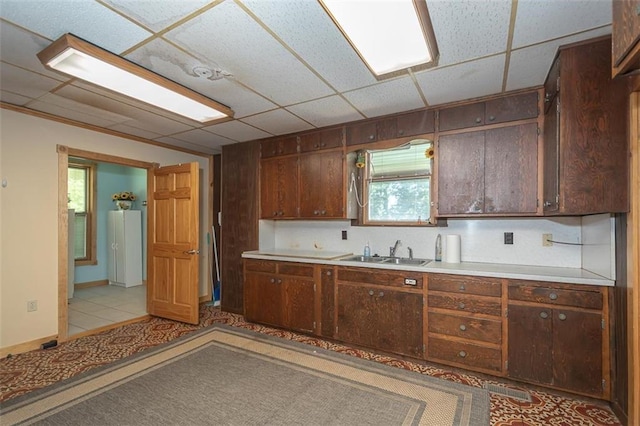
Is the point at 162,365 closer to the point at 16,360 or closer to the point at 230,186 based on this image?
the point at 16,360

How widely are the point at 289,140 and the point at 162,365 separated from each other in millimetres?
2868

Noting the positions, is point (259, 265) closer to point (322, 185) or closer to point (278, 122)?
point (322, 185)

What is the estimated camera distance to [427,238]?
3334 millimetres

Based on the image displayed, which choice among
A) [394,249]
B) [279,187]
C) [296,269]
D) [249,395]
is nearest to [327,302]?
[296,269]

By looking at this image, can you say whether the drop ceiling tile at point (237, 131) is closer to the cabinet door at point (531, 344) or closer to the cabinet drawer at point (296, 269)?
the cabinet drawer at point (296, 269)

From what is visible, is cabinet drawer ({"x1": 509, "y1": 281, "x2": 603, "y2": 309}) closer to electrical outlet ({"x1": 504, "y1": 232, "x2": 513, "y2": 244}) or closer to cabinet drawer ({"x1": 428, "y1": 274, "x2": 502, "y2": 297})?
cabinet drawer ({"x1": 428, "y1": 274, "x2": 502, "y2": 297})

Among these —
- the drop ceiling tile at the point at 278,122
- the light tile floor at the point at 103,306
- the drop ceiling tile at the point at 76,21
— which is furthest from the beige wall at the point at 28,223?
the drop ceiling tile at the point at 278,122

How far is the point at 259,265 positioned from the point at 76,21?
283cm

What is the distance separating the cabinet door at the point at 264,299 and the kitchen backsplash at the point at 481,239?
589 mm

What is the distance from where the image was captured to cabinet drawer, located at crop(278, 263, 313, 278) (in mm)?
3422

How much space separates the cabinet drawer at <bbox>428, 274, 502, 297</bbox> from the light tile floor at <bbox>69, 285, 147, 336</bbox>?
3.93m

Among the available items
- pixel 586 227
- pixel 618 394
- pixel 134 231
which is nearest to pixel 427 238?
pixel 586 227

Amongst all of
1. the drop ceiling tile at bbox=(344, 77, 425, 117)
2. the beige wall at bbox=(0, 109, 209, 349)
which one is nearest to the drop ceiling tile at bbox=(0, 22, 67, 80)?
the beige wall at bbox=(0, 109, 209, 349)

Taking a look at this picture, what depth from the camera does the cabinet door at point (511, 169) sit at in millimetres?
2561
